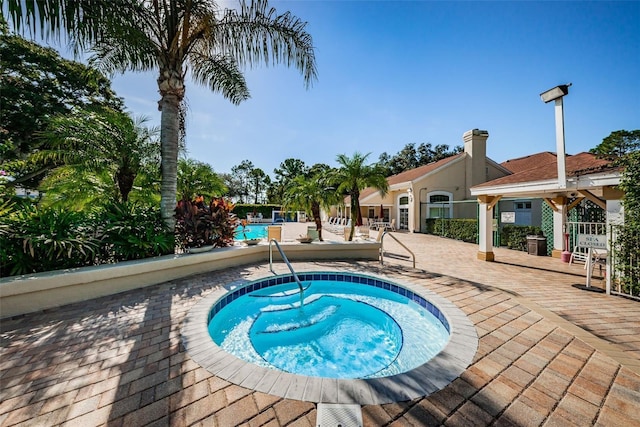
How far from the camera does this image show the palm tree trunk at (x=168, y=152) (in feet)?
23.1

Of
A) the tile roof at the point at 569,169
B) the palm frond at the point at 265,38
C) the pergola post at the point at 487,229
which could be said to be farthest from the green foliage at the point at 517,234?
the palm frond at the point at 265,38

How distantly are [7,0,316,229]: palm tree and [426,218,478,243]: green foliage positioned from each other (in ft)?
40.0

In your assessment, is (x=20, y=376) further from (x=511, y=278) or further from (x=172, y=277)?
(x=511, y=278)

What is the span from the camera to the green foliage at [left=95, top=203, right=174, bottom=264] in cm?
595

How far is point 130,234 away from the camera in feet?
20.5

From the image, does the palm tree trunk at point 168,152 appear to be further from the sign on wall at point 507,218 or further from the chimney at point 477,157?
the chimney at point 477,157

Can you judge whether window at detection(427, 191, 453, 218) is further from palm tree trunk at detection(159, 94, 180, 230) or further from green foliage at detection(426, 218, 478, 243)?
palm tree trunk at detection(159, 94, 180, 230)

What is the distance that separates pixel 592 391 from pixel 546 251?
10422mm

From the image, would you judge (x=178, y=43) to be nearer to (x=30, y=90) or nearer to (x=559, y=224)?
(x=559, y=224)

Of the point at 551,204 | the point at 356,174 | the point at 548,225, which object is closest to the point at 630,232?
the point at 551,204

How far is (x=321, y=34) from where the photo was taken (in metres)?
8.12

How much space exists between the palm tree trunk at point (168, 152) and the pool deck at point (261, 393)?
293 cm

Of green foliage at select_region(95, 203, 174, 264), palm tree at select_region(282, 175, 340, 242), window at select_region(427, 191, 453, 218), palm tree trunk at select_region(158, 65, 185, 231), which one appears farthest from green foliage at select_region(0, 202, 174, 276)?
window at select_region(427, 191, 453, 218)

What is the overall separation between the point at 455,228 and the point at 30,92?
96.5ft
